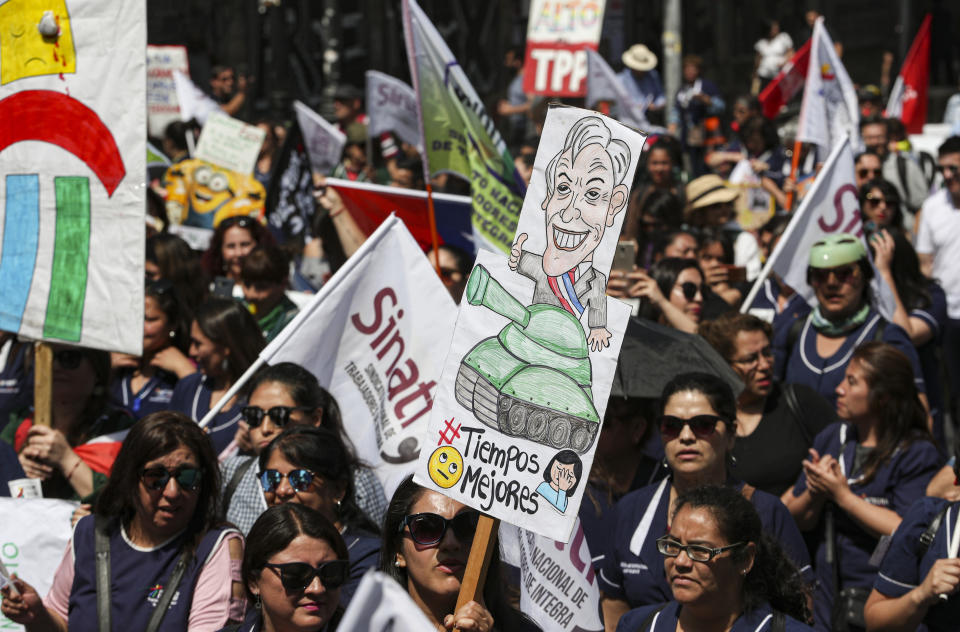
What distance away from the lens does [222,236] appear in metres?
8.17

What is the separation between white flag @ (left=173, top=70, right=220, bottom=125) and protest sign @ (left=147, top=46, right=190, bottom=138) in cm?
72

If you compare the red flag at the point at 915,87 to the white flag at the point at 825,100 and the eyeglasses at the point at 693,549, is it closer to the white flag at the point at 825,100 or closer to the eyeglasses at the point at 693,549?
the white flag at the point at 825,100

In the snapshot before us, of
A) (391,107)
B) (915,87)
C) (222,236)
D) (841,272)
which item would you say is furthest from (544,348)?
(915,87)

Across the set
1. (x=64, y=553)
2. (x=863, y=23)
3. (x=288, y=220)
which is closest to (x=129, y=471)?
(x=64, y=553)

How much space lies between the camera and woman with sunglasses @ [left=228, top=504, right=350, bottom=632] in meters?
3.70

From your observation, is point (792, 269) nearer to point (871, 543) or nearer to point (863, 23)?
point (871, 543)

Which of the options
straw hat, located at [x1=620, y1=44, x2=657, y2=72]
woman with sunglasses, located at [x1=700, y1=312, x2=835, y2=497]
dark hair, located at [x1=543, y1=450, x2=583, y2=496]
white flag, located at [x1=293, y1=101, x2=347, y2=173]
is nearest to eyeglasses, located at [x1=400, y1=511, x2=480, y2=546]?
dark hair, located at [x1=543, y1=450, x2=583, y2=496]

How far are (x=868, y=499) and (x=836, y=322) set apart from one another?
4.42 feet

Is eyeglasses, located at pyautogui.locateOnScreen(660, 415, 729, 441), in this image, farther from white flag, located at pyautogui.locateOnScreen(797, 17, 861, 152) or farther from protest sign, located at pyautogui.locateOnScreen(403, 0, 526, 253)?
white flag, located at pyautogui.locateOnScreen(797, 17, 861, 152)

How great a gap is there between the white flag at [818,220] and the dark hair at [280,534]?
3.51m

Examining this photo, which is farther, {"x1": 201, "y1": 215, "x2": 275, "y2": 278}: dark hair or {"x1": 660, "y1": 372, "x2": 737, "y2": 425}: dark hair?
{"x1": 201, "y1": 215, "x2": 275, "y2": 278}: dark hair

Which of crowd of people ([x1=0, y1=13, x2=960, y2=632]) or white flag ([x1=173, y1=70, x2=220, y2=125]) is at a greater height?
white flag ([x1=173, y1=70, x2=220, y2=125])

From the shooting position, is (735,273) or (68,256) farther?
(735,273)

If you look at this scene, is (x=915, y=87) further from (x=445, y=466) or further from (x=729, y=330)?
(x=445, y=466)
